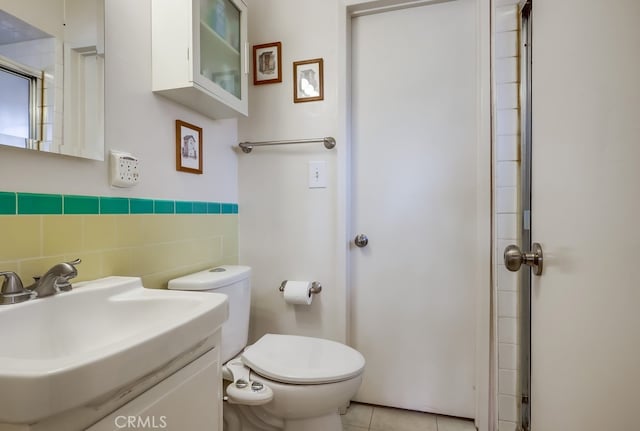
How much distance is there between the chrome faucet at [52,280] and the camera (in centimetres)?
73

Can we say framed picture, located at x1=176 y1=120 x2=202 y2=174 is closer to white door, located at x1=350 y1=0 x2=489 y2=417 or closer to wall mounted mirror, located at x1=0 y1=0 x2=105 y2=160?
wall mounted mirror, located at x1=0 y1=0 x2=105 y2=160

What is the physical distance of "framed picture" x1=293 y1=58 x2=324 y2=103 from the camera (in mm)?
1631

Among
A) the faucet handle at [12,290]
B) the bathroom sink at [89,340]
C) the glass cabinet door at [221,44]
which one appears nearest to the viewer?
the bathroom sink at [89,340]

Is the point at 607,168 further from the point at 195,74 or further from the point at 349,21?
the point at 349,21

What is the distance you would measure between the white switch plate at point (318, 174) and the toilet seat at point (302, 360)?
2.39ft

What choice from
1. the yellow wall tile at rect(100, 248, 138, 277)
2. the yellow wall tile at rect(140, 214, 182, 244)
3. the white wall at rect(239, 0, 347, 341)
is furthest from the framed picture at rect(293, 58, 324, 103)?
the yellow wall tile at rect(100, 248, 138, 277)

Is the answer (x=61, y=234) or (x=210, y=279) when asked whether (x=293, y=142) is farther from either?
(x=61, y=234)

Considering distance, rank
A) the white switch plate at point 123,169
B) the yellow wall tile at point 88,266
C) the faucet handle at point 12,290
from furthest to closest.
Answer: the white switch plate at point 123,169, the yellow wall tile at point 88,266, the faucet handle at point 12,290

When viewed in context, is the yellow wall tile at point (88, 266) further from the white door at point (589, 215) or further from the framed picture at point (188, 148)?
the white door at point (589, 215)

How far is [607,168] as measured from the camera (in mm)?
525

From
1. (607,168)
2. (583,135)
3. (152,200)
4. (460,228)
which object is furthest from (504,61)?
(152,200)

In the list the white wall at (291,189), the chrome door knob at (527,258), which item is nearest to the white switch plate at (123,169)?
the white wall at (291,189)

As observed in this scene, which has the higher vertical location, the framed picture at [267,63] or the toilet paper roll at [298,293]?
the framed picture at [267,63]
